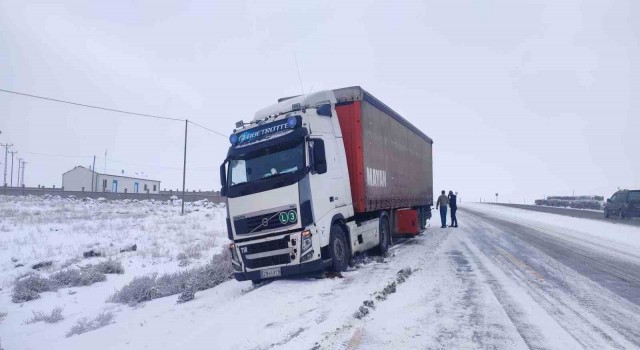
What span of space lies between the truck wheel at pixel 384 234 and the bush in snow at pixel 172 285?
176 inches

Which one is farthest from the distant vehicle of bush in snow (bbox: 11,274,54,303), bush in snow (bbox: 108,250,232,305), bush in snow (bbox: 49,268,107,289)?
bush in snow (bbox: 11,274,54,303)

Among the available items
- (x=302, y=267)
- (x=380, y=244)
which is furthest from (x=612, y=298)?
(x=380, y=244)

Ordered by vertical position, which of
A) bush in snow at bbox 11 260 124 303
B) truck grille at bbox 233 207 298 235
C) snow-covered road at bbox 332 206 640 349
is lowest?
bush in snow at bbox 11 260 124 303

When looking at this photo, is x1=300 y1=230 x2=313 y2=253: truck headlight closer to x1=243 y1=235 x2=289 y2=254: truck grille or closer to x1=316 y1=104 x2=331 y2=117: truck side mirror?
x1=243 y1=235 x2=289 y2=254: truck grille

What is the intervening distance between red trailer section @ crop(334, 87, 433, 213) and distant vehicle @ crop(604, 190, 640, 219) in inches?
739

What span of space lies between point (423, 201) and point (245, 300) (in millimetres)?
13762

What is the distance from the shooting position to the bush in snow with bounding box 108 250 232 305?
8555 millimetres

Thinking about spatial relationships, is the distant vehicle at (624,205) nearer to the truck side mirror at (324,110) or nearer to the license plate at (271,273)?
the truck side mirror at (324,110)

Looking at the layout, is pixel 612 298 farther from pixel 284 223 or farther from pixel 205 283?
pixel 205 283

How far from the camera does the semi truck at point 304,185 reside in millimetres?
7863

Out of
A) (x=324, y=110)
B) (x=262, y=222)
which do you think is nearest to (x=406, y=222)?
(x=324, y=110)

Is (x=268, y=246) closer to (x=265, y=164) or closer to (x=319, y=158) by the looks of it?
(x=265, y=164)

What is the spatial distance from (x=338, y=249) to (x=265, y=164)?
2.52m

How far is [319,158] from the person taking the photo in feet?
26.9
